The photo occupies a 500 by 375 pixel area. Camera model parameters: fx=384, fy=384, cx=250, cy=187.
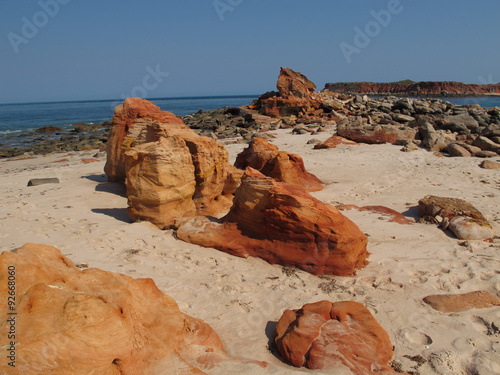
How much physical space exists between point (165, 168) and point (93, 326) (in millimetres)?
3536

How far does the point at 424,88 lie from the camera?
78250 mm

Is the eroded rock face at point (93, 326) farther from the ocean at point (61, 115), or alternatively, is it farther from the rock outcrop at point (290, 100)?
the ocean at point (61, 115)

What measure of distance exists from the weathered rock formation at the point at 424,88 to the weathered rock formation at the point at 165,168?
233 ft

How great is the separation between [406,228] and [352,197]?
192cm

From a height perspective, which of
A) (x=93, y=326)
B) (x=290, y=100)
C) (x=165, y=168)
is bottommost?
(x=93, y=326)

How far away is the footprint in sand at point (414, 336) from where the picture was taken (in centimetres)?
331

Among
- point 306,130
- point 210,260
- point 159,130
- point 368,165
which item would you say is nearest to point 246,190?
point 210,260

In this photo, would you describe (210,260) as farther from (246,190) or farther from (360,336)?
(360,336)

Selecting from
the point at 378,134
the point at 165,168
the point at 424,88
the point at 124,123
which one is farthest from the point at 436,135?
the point at 424,88

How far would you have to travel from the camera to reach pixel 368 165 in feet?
34.0

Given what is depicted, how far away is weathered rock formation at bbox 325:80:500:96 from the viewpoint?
76062 mm

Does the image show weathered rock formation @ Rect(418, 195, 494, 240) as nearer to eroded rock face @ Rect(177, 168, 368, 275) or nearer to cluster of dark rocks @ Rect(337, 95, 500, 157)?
eroded rock face @ Rect(177, 168, 368, 275)

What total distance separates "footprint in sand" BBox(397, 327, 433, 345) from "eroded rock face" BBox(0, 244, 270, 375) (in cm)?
162

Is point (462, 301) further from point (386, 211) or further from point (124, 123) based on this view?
point (124, 123)
